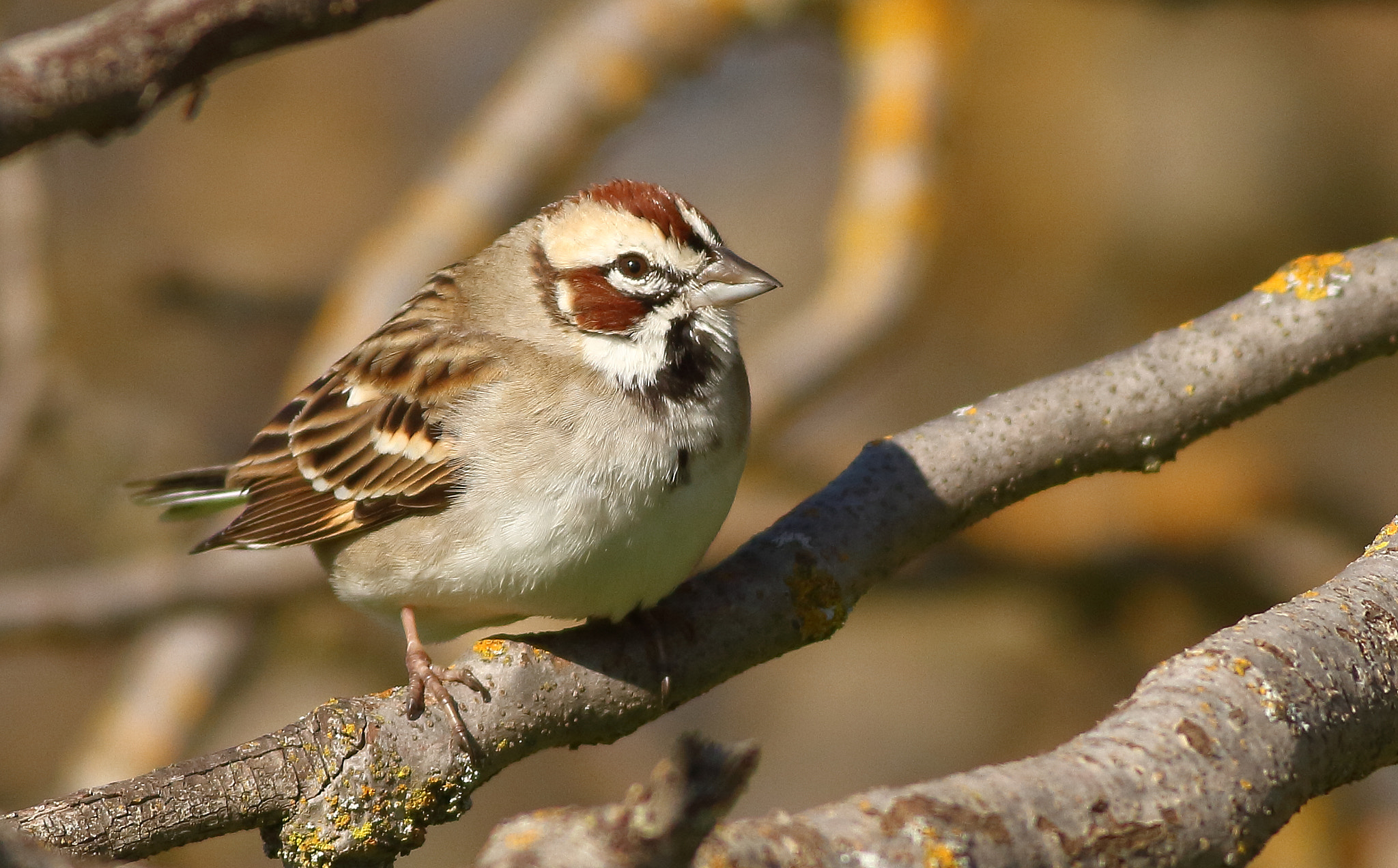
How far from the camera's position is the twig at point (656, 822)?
1.45m

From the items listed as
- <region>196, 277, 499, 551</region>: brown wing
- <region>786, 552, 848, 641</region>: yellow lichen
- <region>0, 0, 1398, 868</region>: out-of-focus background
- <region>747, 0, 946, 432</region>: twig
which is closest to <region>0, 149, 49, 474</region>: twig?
<region>0, 0, 1398, 868</region>: out-of-focus background

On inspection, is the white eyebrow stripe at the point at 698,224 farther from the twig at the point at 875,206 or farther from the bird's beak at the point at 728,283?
the twig at the point at 875,206

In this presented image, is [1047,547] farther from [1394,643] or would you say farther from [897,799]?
[897,799]

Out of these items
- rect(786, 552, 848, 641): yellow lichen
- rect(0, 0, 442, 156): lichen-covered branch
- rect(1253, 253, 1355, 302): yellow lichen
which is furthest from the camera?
rect(1253, 253, 1355, 302): yellow lichen

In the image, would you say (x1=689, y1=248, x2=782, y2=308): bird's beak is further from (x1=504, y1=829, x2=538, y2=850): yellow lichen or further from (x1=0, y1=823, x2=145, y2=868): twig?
(x1=0, y1=823, x2=145, y2=868): twig

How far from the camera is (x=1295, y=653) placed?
214cm

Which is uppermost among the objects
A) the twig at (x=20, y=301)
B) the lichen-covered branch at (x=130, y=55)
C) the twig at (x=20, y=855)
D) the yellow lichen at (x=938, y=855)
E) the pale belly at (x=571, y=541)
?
the twig at (x=20, y=301)

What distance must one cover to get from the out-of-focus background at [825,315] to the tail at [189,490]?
3.89 feet

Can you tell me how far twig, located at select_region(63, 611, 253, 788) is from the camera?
17.2 feet

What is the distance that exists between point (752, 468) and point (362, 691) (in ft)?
7.02

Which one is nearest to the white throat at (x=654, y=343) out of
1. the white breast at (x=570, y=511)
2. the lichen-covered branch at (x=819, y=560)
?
the white breast at (x=570, y=511)

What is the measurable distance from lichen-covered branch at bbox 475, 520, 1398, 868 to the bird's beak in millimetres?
1319

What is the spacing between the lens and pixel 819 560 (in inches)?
111

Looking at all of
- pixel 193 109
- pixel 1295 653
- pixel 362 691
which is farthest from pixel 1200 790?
pixel 362 691
